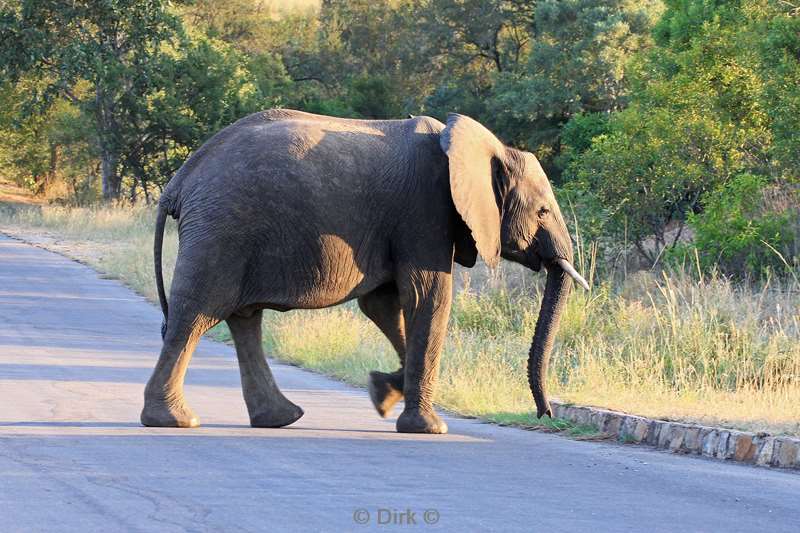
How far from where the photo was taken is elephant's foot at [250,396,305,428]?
11.1 metres

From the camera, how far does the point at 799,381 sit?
45.6 feet

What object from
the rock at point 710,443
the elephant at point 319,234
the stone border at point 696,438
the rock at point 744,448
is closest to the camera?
the stone border at point 696,438

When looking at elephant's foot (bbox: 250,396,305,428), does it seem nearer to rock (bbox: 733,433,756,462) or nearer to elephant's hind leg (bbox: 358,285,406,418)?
elephant's hind leg (bbox: 358,285,406,418)

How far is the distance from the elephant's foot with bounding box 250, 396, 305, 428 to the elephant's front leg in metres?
0.84

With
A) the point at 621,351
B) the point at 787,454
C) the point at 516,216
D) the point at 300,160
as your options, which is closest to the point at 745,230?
the point at 621,351

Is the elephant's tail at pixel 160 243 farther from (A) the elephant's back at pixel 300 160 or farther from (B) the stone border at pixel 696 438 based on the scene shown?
(B) the stone border at pixel 696 438

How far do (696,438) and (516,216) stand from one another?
2.38m

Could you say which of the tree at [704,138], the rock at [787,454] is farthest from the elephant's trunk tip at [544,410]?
the tree at [704,138]

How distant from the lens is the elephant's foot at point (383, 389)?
1177 centimetres

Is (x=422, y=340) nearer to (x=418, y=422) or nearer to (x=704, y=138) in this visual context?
(x=418, y=422)

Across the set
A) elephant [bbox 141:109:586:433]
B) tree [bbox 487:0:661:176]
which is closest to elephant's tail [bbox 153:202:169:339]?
elephant [bbox 141:109:586:433]

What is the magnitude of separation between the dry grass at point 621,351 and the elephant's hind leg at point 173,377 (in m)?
2.90

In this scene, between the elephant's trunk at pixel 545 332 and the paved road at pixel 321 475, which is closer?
the paved road at pixel 321 475

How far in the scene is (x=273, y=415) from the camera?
11.1 meters
